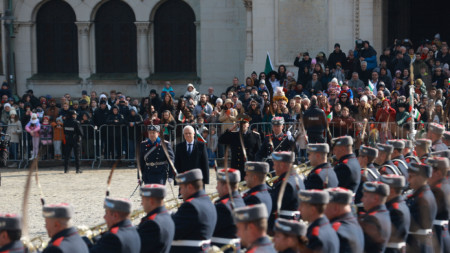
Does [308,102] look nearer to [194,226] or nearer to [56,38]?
[194,226]

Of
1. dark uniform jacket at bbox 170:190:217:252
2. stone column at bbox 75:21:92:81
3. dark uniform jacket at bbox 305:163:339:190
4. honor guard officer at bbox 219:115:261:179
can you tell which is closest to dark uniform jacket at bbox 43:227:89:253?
dark uniform jacket at bbox 170:190:217:252

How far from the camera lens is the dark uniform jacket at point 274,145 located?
14.7 metres

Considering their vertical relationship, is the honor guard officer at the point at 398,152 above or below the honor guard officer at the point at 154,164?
above

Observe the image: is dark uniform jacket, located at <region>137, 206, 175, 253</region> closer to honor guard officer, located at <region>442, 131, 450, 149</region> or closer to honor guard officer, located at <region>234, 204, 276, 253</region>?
honor guard officer, located at <region>234, 204, 276, 253</region>

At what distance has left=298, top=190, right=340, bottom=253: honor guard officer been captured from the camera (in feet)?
23.4

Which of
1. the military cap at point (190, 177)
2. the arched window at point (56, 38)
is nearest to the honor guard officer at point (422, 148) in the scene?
the military cap at point (190, 177)

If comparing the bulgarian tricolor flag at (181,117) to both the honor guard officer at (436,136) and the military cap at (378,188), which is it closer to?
the honor guard officer at (436,136)

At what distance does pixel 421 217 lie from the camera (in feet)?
29.9

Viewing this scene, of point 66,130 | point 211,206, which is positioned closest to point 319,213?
point 211,206

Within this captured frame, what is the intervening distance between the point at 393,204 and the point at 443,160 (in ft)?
4.45

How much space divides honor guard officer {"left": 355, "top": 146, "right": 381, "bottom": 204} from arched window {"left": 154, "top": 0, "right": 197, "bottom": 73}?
18.3m

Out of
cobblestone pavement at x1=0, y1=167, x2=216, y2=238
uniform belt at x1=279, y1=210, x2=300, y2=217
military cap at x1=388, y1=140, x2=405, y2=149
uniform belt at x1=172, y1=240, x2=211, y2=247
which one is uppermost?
military cap at x1=388, y1=140, x2=405, y2=149

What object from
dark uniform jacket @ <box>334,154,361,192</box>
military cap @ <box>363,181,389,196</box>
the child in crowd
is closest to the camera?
military cap @ <box>363,181,389,196</box>

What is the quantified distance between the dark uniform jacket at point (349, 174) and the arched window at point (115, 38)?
756 inches
